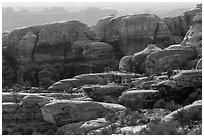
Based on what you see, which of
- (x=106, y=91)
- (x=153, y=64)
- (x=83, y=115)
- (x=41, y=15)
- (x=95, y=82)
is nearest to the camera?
(x=83, y=115)

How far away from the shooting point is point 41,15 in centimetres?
15825

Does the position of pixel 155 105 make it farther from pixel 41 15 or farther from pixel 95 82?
pixel 41 15

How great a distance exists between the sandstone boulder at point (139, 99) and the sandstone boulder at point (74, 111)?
7.53ft

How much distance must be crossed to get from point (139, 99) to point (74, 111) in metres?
4.79

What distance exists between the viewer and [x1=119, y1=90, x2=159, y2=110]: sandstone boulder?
33141 mm

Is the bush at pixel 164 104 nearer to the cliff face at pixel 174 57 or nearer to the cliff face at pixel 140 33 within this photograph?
the cliff face at pixel 174 57

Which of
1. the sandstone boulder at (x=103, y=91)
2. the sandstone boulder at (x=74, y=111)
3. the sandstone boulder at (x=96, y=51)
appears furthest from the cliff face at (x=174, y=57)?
the sandstone boulder at (x=74, y=111)

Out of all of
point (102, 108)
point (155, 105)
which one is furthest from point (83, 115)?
point (155, 105)

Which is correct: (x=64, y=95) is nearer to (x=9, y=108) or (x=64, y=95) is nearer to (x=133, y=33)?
(x=9, y=108)

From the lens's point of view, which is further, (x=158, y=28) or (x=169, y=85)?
(x=158, y=28)

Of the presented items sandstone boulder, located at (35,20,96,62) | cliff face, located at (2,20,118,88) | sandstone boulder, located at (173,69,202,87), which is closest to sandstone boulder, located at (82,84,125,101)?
sandstone boulder, located at (173,69,202,87)

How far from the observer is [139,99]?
3331 cm

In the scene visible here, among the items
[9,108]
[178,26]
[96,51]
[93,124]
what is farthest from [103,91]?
[178,26]

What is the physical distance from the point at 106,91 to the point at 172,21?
30.0m
